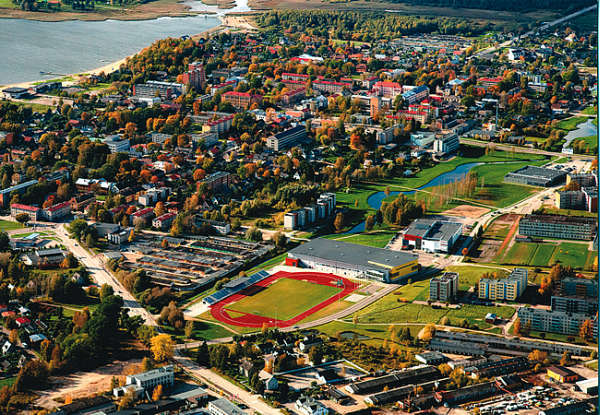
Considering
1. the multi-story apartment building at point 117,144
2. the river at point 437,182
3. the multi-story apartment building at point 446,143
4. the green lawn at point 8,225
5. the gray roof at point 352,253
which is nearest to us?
the gray roof at point 352,253

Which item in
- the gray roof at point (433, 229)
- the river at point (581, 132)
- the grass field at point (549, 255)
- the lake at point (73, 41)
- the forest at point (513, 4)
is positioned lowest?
the grass field at point (549, 255)

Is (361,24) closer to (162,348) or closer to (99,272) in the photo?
(99,272)

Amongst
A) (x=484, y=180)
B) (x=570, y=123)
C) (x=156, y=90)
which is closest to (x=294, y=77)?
(x=156, y=90)

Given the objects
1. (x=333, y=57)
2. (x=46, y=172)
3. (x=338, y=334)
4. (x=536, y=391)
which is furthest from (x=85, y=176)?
(x=333, y=57)

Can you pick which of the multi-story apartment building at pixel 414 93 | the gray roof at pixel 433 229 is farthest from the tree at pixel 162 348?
the multi-story apartment building at pixel 414 93

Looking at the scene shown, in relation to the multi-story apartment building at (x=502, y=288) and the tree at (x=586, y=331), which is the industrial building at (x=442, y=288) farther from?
the tree at (x=586, y=331)

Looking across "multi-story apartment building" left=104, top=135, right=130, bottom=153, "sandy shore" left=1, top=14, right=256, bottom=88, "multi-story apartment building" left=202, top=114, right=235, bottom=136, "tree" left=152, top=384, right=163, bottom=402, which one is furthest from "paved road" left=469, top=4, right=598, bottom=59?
→ "tree" left=152, top=384, right=163, bottom=402
